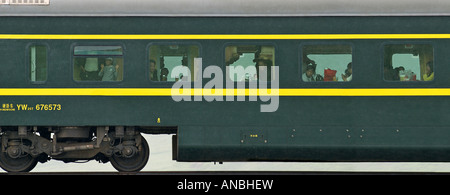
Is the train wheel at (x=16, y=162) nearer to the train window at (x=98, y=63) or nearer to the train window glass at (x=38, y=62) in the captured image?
the train window glass at (x=38, y=62)

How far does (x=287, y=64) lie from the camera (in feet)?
40.4

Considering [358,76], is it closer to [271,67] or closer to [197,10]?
[271,67]

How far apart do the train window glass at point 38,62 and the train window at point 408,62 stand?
613 centimetres

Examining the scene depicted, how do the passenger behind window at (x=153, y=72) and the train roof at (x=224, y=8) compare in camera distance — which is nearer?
the train roof at (x=224, y=8)

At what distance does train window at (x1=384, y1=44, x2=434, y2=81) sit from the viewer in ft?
40.2

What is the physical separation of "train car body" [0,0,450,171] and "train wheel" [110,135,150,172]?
0.87 m

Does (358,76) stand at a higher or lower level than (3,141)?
higher

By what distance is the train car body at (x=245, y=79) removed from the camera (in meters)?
12.3

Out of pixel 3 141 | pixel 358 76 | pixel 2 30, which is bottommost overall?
pixel 3 141

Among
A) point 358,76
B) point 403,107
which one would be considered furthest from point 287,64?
point 403,107

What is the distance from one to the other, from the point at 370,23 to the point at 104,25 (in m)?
4.76

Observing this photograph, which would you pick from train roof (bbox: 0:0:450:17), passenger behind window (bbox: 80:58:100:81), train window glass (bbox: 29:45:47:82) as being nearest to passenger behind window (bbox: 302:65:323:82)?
train roof (bbox: 0:0:450:17)

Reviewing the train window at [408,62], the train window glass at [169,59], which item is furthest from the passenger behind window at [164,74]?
the train window at [408,62]

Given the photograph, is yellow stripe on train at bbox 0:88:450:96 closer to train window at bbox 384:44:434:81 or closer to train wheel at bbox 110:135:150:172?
train window at bbox 384:44:434:81
